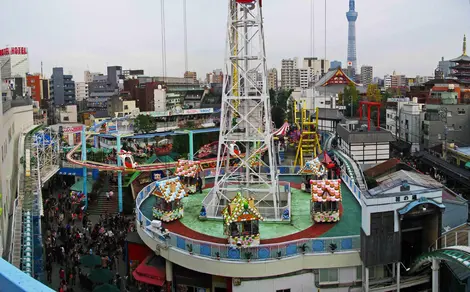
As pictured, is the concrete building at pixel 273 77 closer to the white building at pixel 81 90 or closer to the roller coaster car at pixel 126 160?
the white building at pixel 81 90

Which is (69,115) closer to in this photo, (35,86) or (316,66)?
(35,86)

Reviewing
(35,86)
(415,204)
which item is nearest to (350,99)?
(415,204)

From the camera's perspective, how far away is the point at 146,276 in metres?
17.3

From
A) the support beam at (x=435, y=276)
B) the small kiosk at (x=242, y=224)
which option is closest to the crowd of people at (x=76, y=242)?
the small kiosk at (x=242, y=224)

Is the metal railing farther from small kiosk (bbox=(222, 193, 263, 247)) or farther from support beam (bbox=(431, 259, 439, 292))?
support beam (bbox=(431, 259, 439, 292))

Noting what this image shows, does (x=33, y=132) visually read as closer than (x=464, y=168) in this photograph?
Yes

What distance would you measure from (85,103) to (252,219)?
8026cm

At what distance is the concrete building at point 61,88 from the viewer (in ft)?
297

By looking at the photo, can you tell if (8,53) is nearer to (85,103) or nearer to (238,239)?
(238,239)

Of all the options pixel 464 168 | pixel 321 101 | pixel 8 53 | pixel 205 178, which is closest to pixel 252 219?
pixel 205 178

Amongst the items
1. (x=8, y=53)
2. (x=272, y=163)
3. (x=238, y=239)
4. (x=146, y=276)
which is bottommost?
(x=146, y=276)

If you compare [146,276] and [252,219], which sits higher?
[252,219]

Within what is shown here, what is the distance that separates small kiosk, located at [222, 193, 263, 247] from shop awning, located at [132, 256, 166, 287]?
3.53 m

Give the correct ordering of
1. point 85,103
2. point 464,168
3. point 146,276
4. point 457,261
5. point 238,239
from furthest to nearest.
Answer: point 85,103 → point 464,168 → point 146,276 → point 238,239 → point 457,261
